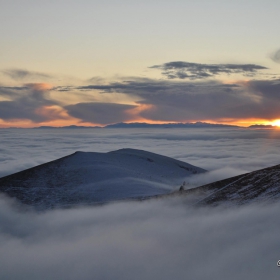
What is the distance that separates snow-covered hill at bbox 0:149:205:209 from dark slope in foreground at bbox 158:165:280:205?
26.5 ft

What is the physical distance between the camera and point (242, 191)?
94.4 feet

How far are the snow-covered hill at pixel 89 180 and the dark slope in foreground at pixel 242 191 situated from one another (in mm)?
8071

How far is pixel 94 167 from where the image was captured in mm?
51875

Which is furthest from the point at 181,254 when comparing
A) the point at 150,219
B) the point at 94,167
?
the point at 94,167

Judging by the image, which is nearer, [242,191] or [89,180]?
[242,191]

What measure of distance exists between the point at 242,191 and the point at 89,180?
2231 cm

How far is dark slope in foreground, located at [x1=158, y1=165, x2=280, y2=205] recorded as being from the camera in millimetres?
26472

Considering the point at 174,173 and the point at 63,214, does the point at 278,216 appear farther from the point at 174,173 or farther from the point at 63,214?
the point at 174,173

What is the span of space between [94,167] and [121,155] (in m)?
12.8

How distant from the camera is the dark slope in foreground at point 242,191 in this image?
2647cm

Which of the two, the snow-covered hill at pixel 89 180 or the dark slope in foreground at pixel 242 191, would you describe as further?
the snow-covered hill at pixel 89 180

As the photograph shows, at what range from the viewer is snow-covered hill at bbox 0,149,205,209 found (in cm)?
3972

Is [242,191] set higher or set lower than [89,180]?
higher

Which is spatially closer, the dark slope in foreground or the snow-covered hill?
the dark slope in foreground
